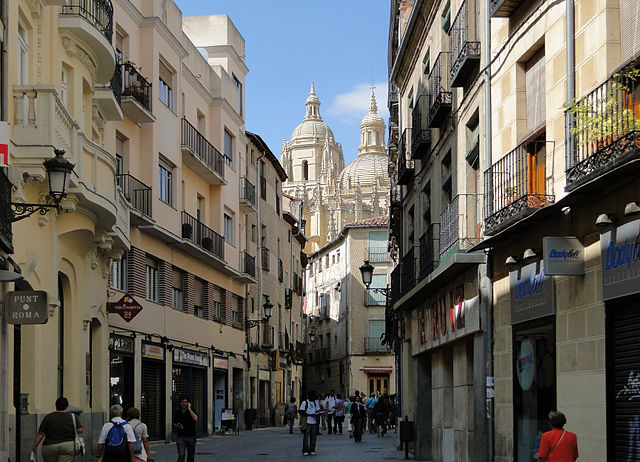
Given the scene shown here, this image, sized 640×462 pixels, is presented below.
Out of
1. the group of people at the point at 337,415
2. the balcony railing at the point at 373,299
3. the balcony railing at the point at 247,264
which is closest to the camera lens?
the group of people at the point at 337,415

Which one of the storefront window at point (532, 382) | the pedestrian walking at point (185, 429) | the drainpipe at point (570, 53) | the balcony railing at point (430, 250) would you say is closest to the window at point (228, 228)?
the balcony railing at point (430, 250)

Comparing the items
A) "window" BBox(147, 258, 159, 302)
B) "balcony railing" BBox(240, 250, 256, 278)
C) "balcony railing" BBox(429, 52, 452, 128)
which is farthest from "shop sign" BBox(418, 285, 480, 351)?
"balcony railing" BBox(240, 250, 256, 278)

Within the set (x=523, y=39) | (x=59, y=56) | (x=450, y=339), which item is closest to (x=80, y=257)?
(x=59, y=56)

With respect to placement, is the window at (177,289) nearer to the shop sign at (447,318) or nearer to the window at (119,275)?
the window at (119,275)

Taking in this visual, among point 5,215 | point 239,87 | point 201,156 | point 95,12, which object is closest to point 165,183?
point 201,156

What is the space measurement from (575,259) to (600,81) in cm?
207

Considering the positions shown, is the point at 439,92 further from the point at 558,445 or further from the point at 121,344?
the point at 121,344

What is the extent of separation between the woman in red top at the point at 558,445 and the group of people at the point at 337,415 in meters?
17.1

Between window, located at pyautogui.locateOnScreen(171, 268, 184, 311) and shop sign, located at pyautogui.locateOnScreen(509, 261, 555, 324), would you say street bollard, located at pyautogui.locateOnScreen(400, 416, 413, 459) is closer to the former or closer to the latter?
window, located at pyautogui.locateOnScreen(171, 268, 184, 311)

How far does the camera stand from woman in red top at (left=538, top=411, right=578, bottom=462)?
11.1 meters

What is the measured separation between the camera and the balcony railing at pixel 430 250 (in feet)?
72.1

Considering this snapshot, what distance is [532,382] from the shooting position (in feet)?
49.2

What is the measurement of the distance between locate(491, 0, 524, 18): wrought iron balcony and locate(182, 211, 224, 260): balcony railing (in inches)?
786

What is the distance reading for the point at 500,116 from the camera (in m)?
16.5
